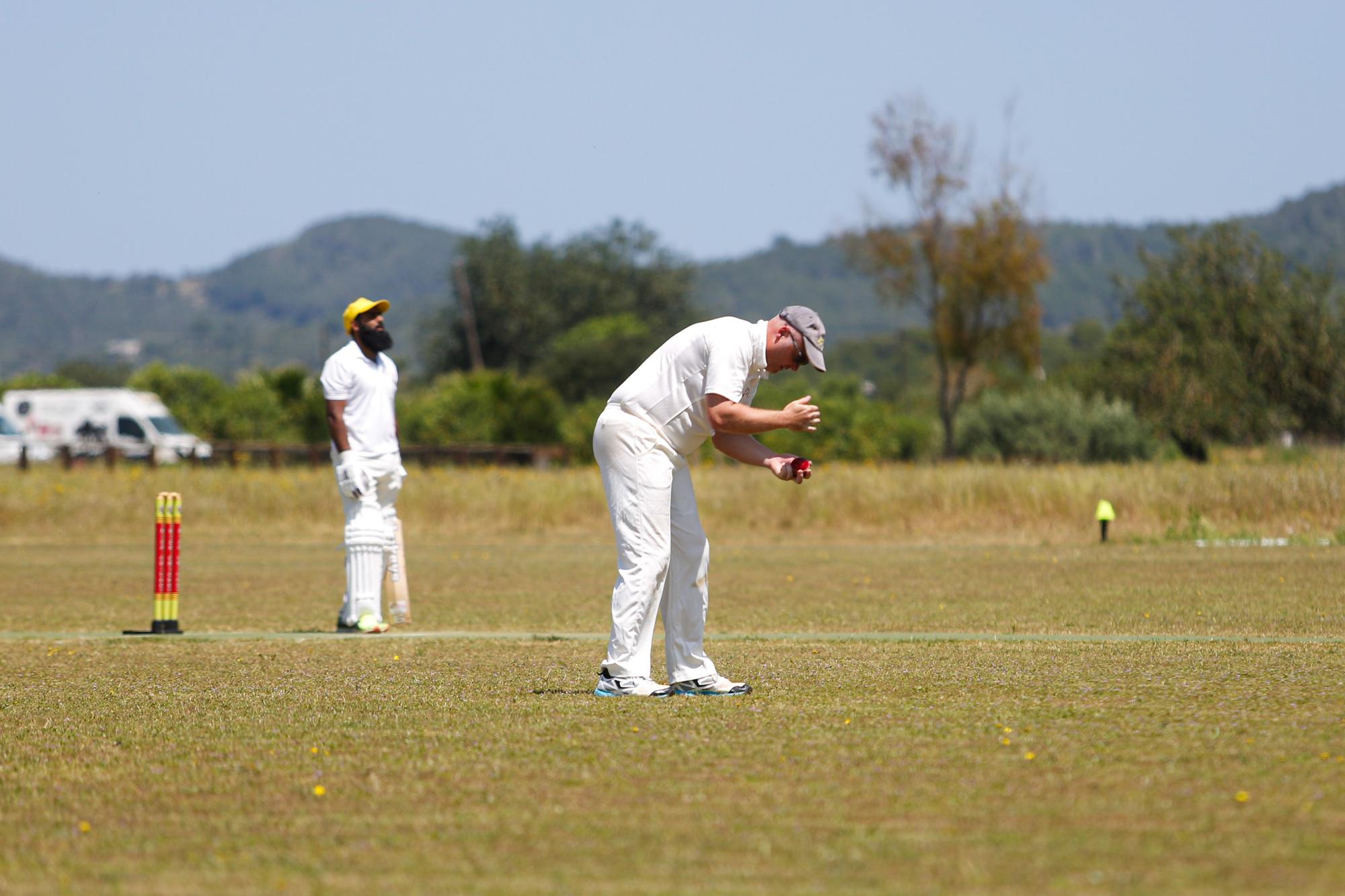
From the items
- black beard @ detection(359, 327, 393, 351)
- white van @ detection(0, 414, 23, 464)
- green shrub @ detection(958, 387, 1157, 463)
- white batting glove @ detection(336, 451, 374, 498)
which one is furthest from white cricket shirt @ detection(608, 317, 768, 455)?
white van @ detection(0, 414, 23, 464)

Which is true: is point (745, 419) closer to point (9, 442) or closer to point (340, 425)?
point (340, 425)

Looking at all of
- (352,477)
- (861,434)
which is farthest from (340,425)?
(861,434)

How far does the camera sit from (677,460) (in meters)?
7.84

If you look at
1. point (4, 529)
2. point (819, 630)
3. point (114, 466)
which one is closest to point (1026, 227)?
point (114, 466)

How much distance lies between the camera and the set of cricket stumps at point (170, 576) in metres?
Answer: 11.2

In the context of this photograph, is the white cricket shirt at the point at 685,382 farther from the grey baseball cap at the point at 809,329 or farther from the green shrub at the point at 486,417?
the green shrub at the point at 486,417

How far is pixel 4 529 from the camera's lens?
26.1 metres

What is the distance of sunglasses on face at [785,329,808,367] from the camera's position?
7594mm

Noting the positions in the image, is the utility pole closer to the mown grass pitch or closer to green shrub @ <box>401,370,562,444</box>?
green shrub @ <box>401,370,562,444</box>

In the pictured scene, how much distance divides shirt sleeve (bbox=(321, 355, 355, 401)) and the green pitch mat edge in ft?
5.68

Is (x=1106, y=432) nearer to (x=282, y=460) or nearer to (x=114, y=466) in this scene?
(x=282, y=460)

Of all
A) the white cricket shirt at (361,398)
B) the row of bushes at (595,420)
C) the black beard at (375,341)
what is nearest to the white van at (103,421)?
the row of bushes at (595,420)

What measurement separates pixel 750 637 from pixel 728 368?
369 centimetres

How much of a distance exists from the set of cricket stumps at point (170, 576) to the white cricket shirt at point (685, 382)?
4339 millimetres
